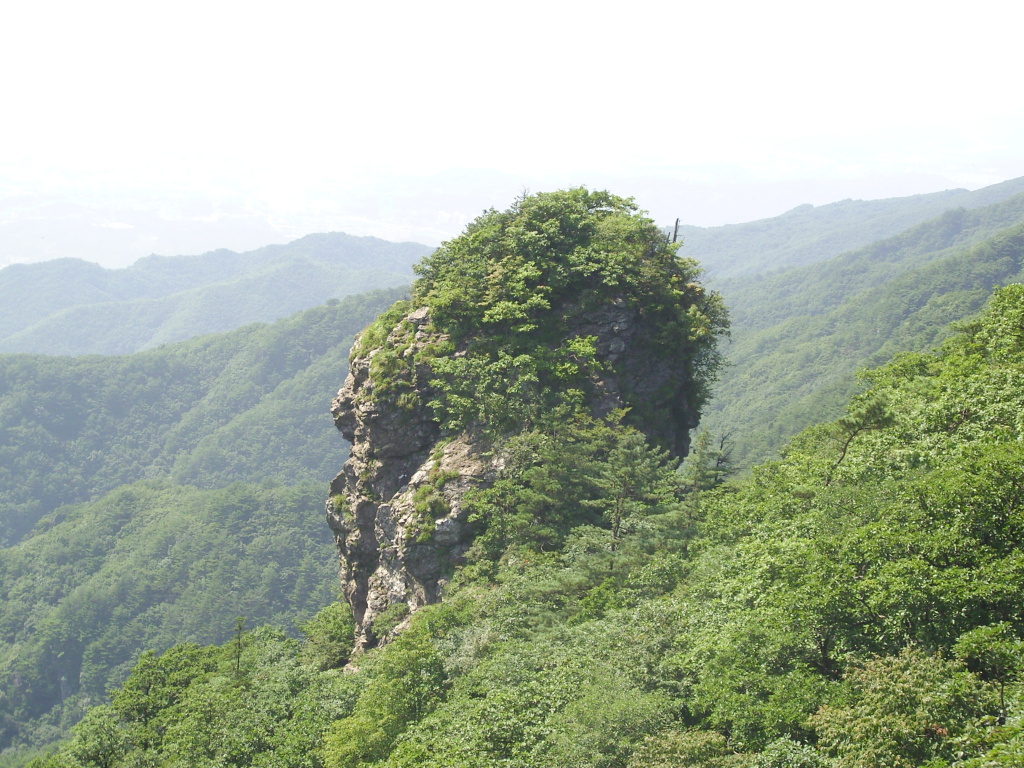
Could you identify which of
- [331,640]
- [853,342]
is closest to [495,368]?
[331,640]

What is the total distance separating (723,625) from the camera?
58.7 feet

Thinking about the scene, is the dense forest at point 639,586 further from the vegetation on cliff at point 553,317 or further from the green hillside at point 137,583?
the green hillside at point 137,583

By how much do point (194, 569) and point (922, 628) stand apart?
561 ft

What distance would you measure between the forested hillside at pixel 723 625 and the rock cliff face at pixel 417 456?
8.36ft

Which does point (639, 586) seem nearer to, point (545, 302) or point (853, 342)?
point (545, 302)

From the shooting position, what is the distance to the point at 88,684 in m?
142

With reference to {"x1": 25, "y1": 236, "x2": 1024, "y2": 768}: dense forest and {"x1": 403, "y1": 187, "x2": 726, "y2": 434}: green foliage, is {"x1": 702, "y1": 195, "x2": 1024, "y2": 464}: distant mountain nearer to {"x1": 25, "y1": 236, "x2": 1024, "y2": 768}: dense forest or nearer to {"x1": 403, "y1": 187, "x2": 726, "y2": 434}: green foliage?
{"x1": 403, "y1": 187, "x2": 726, "y2": 434}: green foliage

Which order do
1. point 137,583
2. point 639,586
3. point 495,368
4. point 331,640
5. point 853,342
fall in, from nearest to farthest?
point 639,586, point 495,368, point 331,640, point 137,583, point 853,342

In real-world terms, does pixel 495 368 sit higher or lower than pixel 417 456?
higher

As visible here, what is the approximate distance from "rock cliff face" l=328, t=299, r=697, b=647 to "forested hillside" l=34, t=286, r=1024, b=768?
8.36 feet

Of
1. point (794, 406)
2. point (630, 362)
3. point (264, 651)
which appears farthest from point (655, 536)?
point (794, 406)

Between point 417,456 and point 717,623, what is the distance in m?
20.7

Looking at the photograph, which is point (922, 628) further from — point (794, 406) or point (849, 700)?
point (794, 406)

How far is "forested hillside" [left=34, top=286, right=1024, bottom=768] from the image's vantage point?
13.2 meters
